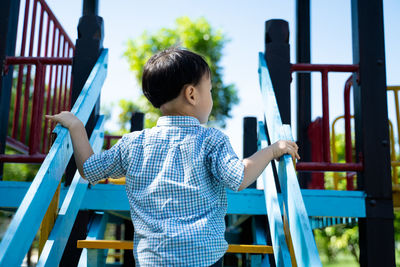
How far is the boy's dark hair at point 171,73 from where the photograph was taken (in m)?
1.72

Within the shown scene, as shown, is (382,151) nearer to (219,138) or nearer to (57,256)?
(219,138)

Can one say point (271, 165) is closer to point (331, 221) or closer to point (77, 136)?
point (77, 136)

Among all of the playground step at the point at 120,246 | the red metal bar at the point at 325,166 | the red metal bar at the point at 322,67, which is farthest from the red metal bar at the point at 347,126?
the playground step at the point at 120,246

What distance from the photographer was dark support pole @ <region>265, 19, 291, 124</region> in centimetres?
275

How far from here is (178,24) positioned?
21.6 meters

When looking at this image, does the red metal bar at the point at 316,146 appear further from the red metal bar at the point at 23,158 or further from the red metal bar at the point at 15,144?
the red metal bar at the point at 15,144

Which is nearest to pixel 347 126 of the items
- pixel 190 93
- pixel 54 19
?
pixel 190 93

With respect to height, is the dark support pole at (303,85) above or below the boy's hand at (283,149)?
Answer: above

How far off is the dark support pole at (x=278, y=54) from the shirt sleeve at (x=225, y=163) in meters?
1.14

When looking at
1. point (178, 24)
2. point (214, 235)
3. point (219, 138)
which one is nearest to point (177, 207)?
point (214, 235)

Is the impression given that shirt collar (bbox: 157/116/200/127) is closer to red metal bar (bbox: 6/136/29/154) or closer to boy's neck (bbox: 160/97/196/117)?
boy's neck (bbox: 160/97/196/117)

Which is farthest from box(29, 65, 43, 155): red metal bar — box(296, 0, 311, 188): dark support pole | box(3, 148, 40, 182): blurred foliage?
box(3, 148, 40, 182): blurred foliage

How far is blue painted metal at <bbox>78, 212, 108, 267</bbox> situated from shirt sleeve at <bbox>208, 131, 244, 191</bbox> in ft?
3.26

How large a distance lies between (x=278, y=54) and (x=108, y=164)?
1451 mm
